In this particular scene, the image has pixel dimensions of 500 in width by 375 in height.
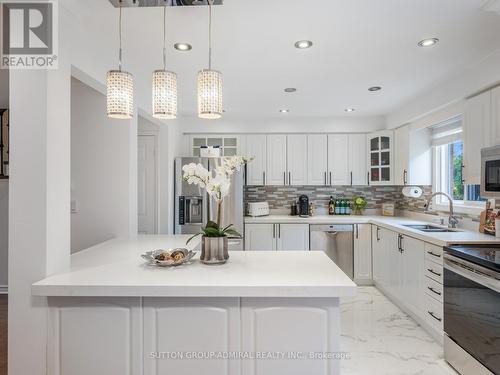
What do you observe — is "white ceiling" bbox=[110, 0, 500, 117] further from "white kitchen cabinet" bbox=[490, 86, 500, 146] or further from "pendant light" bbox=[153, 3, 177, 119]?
"pendant light" bbox=[153, 3, 177, 119]

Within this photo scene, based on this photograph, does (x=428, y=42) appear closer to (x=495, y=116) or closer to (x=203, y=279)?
(x=495, y=116)

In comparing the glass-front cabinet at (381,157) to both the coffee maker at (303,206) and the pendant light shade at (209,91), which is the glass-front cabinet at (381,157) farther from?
the pendant light shade at (209,91)

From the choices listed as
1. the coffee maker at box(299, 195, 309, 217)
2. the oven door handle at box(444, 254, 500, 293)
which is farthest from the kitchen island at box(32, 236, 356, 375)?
the coffee maker at box(299, 195, 309, 217)

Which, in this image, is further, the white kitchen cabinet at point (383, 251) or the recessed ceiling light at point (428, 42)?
the white kitchen cabinet at point (383, 251)

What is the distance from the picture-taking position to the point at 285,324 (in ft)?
5.01

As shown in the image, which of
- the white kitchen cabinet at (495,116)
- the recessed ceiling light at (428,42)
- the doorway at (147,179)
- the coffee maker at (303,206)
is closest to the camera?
the recessed ceiling light at (428,42)

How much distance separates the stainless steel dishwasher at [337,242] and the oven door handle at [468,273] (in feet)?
6.19

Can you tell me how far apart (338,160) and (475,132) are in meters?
2.14

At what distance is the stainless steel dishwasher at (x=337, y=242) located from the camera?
423cm

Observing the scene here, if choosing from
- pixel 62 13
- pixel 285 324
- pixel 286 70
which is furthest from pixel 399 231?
pixel 62 13

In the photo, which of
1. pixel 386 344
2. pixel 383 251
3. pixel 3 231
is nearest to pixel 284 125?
pixel 383 251

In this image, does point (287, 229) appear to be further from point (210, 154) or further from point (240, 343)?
point (240, 343)

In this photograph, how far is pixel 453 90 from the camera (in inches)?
115

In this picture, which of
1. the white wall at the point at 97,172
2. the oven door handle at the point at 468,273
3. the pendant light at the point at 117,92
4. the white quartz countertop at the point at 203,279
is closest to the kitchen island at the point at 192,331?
the white quartz countertop at the point at 203,279
